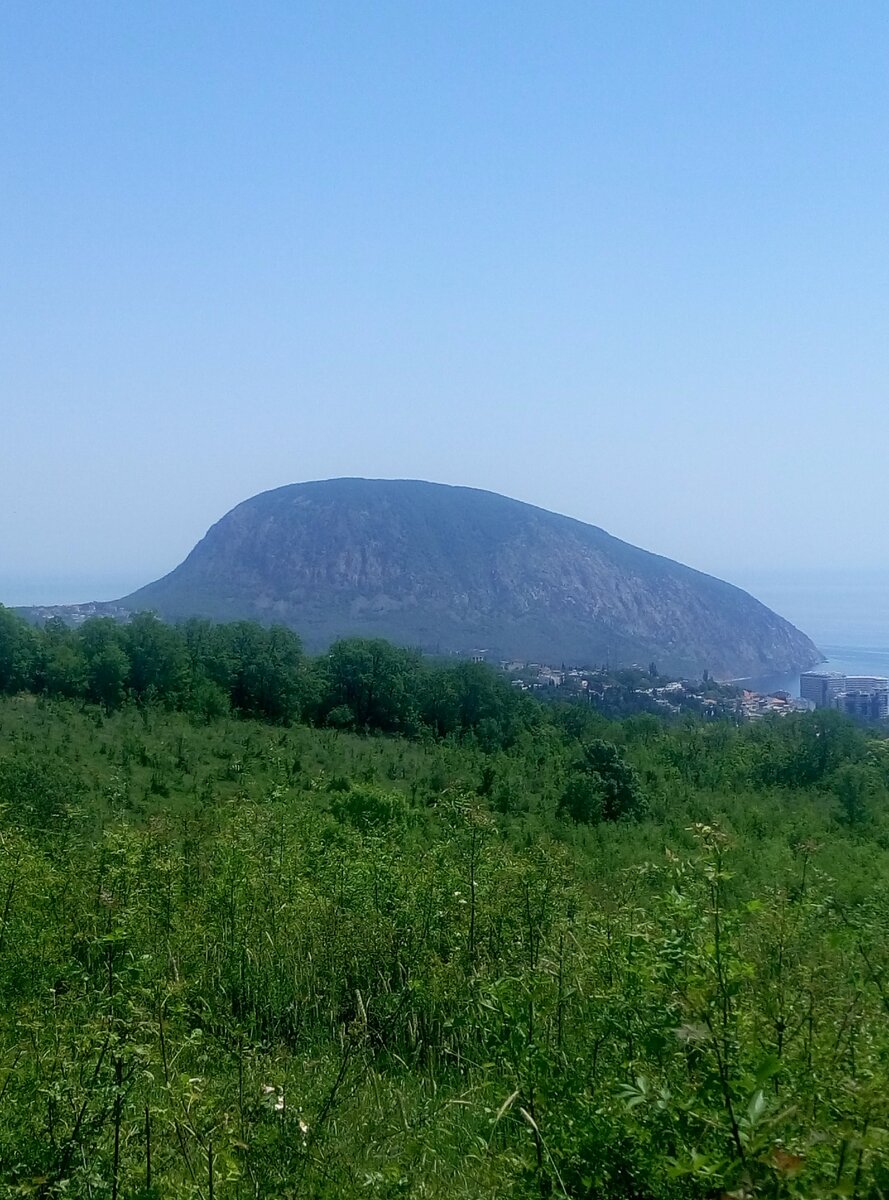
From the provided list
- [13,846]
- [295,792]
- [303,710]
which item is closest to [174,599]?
[303,710]

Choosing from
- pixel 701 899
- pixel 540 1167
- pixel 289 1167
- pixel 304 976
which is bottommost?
pixel 304 976

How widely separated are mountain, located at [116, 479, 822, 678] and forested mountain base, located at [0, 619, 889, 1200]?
79.9m

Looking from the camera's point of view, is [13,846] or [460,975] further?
[13,846]

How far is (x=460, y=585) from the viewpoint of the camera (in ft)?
393

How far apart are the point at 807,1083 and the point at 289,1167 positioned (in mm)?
1912

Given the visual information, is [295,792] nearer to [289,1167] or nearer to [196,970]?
[196,970]

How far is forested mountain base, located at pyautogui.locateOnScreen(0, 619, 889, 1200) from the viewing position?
2.55 meters

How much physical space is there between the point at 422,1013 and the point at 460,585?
374 ft

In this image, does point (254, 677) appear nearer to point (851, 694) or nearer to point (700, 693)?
point (851, 694)

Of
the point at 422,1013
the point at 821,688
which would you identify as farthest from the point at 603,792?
the point at 821,688

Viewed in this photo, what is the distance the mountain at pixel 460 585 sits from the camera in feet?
326

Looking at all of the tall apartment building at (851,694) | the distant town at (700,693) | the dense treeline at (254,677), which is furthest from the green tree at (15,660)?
the tall apartment building at (851,694)

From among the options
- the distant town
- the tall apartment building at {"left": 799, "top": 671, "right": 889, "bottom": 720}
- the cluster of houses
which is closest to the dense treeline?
the distant town

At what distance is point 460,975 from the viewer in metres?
5.72
